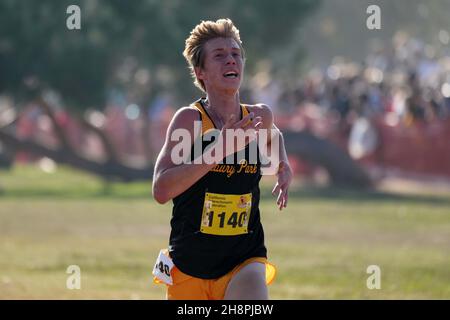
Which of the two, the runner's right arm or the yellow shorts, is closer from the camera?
the runner's right arm

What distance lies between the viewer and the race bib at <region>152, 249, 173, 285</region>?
6.79m

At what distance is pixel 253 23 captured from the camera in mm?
31219

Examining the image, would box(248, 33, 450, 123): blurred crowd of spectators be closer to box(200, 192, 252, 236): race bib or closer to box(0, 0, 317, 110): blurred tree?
box(0, 0, 317, 110): blurred tree

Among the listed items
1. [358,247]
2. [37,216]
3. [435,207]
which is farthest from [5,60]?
[358,247]

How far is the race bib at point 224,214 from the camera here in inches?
264

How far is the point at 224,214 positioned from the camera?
6691 mm

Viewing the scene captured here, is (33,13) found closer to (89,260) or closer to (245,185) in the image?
(89,260)

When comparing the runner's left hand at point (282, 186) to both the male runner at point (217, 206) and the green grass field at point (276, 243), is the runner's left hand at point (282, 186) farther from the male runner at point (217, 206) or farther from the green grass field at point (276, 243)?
the green grass field at point (276, 243)

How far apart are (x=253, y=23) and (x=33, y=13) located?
20.6 feet

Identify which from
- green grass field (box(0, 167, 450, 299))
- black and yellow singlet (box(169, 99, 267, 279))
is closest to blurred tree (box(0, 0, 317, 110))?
green grass field (box(0, 167, 450, 299))

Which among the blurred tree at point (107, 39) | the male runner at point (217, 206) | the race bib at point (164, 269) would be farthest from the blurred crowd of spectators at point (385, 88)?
the race bib at point (164, 269)

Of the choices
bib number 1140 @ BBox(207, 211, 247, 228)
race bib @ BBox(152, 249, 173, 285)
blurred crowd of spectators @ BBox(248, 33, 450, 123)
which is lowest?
race bib @ BBox(152, 249, 173, 285)

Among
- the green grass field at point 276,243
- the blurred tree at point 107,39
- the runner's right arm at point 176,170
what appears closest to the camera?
the runner's right arm at point 176,170

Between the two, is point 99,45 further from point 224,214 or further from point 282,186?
point 224,214
